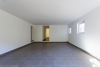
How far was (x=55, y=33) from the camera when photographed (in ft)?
22.9

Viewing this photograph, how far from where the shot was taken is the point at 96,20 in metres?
2.32

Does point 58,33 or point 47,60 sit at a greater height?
point 58,33

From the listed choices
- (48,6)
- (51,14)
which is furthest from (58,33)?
(48,6)

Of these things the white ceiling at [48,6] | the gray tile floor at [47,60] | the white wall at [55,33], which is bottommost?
the gray tile floor at [47,60]

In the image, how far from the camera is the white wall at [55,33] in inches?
273

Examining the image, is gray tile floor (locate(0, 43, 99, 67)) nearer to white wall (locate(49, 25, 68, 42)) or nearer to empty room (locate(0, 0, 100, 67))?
empty room (locate(0, 0, 100, 67))

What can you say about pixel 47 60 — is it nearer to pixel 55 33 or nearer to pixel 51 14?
pixel 51 14

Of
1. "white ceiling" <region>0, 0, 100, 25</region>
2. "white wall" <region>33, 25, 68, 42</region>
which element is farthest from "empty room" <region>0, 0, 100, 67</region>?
"white wall" <region>33, 25, 68, 42</region>

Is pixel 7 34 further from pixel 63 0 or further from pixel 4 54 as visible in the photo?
pixel 63 0

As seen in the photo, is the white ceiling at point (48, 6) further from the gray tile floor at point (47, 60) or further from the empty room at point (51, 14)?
the gray tile floor at point (47, 60)

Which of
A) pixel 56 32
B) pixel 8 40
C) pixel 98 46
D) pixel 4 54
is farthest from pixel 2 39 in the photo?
pixel 56 32

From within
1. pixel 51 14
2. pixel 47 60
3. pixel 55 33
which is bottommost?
pixel 47 60

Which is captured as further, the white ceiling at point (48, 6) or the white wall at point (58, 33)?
the white wall at point (58, 33)

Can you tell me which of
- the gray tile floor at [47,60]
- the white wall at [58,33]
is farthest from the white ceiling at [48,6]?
the white wall at [58,33]
